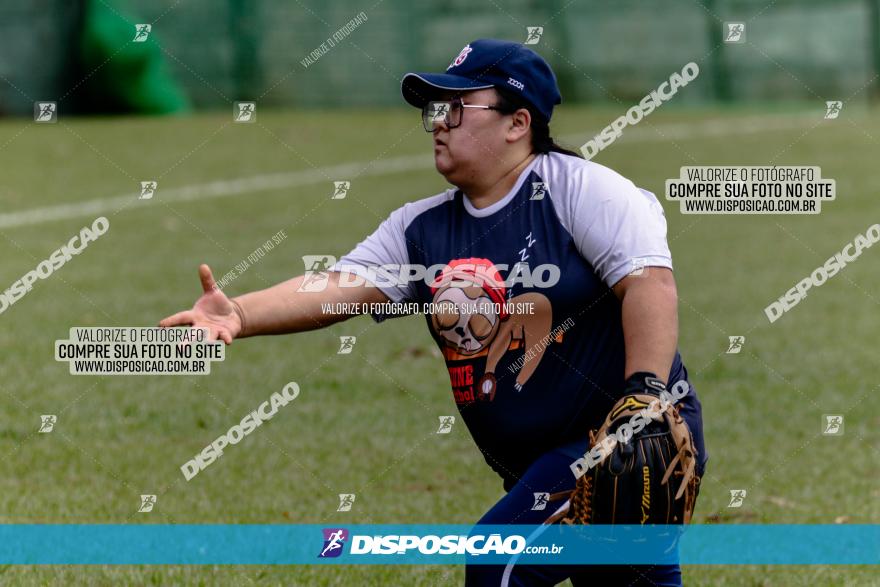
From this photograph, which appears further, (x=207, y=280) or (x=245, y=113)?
(x=245, y=113)

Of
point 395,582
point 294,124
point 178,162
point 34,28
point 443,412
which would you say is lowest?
point 395,582

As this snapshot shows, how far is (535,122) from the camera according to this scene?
479 cm

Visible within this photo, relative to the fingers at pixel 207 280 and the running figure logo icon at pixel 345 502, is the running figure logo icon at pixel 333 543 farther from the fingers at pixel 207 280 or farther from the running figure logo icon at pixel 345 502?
the fingers at pixel 207 280

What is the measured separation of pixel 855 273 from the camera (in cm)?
1388

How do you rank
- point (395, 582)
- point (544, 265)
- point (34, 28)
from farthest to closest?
point (34, 28), point (395, 582), point (544, 265)

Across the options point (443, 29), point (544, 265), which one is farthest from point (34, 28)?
point (544, 265)

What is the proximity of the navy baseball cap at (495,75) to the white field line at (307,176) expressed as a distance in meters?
11.7

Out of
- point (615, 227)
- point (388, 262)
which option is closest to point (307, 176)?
point (388, 262)

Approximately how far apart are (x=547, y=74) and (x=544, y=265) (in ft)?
2.36

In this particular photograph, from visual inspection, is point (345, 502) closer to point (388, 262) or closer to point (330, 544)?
point (330, 544)

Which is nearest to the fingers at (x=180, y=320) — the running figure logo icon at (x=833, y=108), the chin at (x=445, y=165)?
the chin at (x=445, y=165)

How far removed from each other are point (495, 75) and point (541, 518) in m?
1.47

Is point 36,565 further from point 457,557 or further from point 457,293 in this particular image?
point 457,293

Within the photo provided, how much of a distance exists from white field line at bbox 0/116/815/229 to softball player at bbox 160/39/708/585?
38.3 ft
